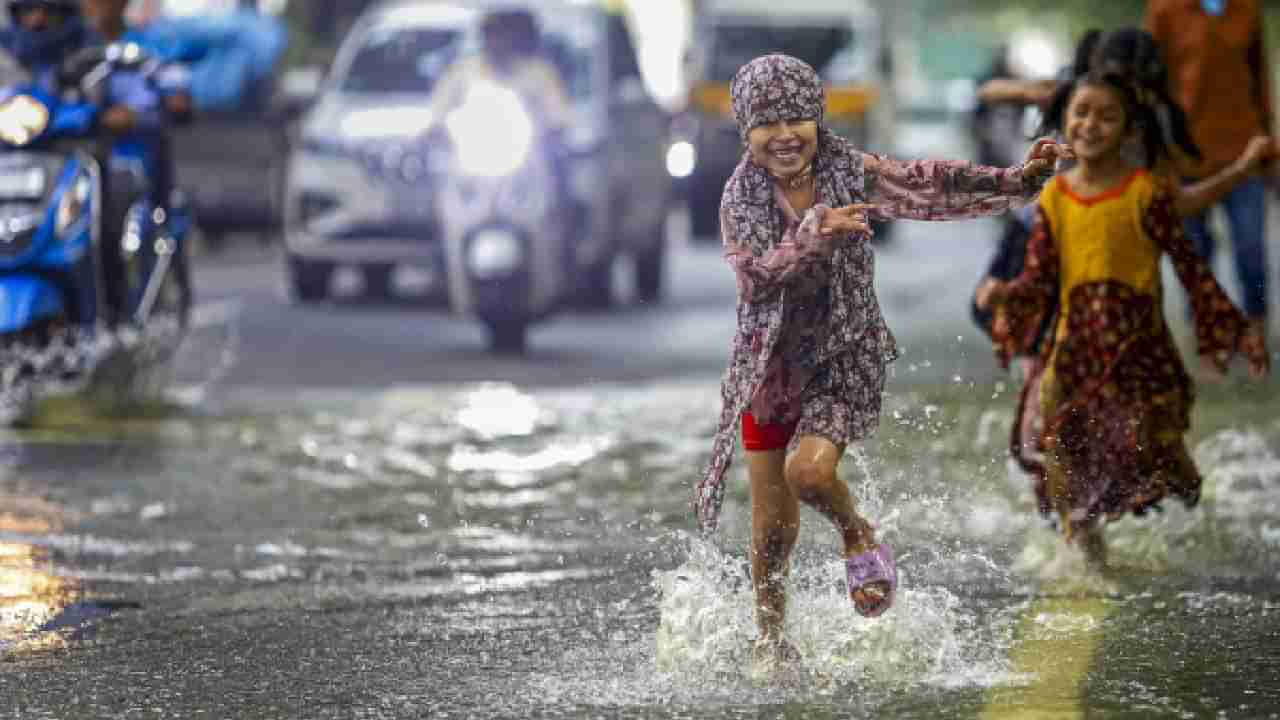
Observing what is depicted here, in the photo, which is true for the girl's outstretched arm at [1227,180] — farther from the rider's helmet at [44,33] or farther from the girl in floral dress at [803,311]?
the rider's helmet at [44,33]

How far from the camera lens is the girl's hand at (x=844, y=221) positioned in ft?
21.2

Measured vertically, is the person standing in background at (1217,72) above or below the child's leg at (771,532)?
above

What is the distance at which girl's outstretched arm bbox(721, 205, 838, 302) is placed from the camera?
258 inches

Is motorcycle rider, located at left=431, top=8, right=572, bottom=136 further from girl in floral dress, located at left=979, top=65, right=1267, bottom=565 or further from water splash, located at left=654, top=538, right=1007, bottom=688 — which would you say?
water splash, located at left=654, top=538, right=1007, bottom=688

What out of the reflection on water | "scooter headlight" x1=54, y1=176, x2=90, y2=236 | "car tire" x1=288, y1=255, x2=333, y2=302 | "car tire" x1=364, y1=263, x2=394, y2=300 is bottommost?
"car tire" x1=364, y1=263, x2=394, y2=300

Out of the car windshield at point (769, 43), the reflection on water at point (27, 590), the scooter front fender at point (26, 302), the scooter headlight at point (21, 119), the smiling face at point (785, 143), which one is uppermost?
the smiling face at point (785, 143)

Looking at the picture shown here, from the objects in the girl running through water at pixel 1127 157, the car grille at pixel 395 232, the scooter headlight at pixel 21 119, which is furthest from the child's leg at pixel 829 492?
the car grille at pixel 395 232

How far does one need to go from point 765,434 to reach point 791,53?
22.9 meters

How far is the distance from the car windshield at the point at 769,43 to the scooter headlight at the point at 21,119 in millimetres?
17272

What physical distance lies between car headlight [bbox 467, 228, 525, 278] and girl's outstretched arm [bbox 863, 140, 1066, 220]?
9.32 m

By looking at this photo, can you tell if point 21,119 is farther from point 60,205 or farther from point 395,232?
point 395,232

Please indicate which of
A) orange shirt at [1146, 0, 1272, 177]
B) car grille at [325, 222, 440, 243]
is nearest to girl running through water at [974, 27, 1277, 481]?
orange shirt at [1146, 0, 1272, 177]

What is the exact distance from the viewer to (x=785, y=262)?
6.62 m

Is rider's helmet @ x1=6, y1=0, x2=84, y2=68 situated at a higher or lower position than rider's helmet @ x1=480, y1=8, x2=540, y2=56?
higher
